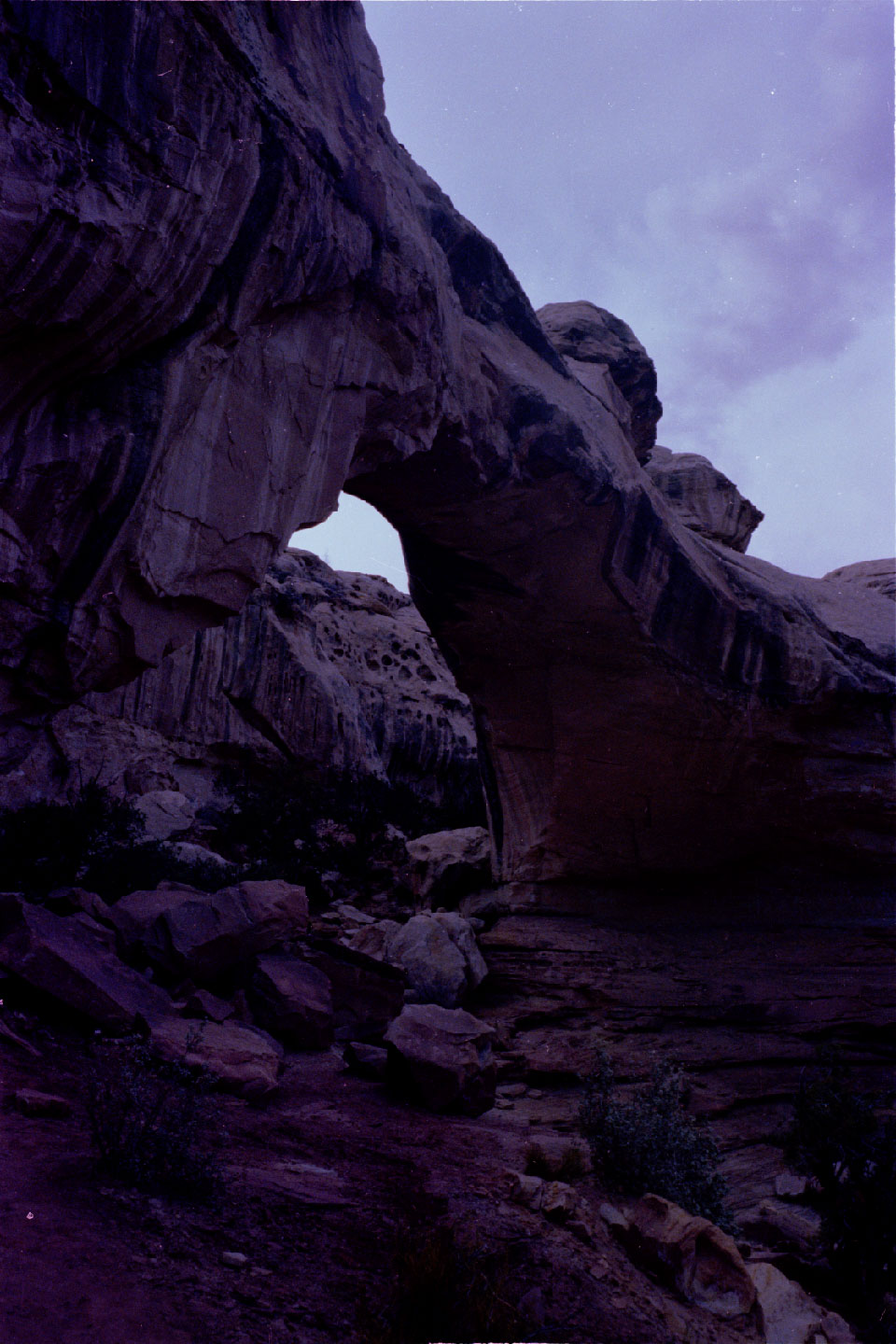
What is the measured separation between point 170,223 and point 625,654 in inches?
326

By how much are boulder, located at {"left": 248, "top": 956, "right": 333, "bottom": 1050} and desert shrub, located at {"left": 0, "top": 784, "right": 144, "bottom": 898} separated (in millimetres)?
2282

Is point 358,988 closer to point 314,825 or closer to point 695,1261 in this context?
point 695,1261

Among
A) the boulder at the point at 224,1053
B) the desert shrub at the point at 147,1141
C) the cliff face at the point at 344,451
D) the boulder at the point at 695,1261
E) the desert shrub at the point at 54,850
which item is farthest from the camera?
the desert shrub at the point at 54,850

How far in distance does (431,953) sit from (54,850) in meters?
4.83

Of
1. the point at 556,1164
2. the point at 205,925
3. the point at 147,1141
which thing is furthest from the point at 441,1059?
the point at 147,1141

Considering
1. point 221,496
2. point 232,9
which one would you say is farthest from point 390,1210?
point 232,9

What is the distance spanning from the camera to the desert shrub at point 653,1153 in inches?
258

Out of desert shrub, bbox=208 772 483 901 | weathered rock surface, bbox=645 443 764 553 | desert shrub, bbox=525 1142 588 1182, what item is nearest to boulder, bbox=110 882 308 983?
desert shrub, bbox=525 1142 588 1182

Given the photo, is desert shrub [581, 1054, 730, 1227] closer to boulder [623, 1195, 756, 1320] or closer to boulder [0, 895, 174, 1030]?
boulder [623, 1195, 756, 1320]

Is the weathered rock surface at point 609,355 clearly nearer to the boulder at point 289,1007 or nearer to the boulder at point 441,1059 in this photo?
the boulder at point 441,1059

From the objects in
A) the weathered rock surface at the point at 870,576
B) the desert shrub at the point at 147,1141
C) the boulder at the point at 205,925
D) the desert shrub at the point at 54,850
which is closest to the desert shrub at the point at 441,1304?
the desert shrub at the point at 147,1141

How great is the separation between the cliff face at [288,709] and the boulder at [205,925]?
26.7ft

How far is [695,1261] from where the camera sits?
5352 millimetres

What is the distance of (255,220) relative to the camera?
5.55m
